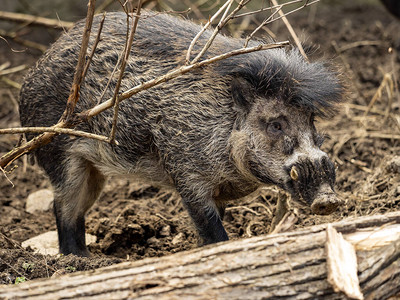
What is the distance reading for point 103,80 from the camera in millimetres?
4785

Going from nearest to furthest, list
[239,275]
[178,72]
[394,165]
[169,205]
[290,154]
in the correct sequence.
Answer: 1. [239,275]
2. [178,72]
3. [290,154]
4. [394,165]
5. [169,205]

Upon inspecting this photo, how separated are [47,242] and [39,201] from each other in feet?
3.18

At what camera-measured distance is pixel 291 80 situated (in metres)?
4.37

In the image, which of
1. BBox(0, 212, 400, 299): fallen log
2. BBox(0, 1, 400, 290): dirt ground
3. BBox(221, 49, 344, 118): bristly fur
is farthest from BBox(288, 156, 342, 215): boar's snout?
BBox(0, 212, 400, 299): fallen log

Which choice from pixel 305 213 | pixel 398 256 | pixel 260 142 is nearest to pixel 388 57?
pixel 305 213

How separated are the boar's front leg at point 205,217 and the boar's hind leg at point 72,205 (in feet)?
3.31

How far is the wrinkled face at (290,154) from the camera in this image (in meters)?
3.95

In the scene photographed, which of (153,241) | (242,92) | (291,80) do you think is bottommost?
(153,241)

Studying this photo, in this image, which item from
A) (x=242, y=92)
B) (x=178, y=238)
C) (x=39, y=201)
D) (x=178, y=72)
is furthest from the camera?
(x=39, y=201)

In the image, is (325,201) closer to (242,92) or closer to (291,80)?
(291,80)

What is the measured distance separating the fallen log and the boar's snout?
759 mm

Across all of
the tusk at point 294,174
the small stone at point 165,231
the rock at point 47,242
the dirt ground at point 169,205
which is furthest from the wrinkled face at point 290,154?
the rock at point 47,242

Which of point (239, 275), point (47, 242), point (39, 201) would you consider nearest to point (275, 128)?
point (239, 275)

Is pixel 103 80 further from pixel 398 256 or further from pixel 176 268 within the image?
pixel 398 256
